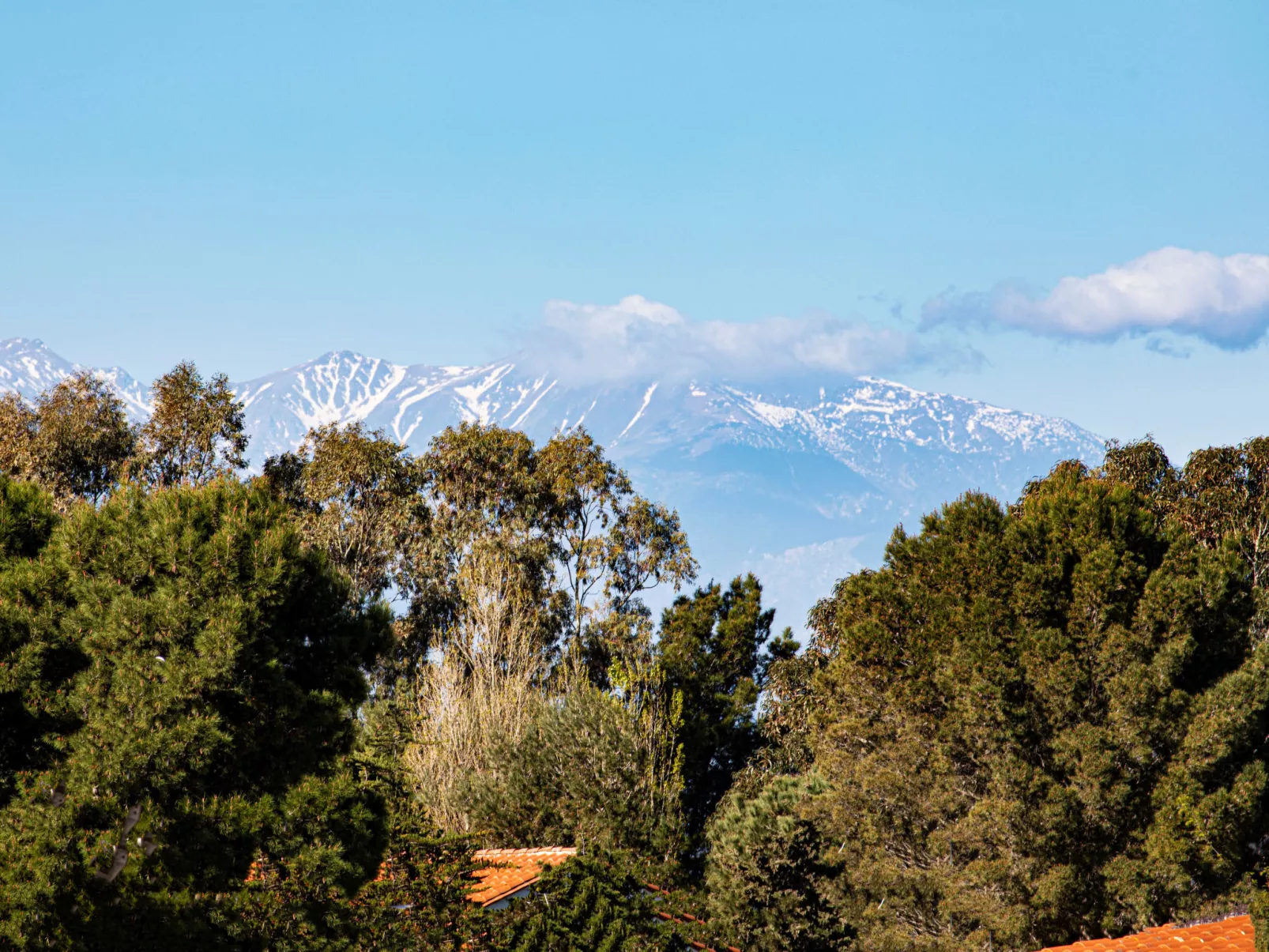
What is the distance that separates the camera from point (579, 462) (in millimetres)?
45156

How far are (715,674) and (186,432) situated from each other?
1771 centimetres

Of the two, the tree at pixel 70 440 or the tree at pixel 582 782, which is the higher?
the tree at pixel 70 440

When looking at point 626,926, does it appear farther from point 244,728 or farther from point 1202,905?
point 1202,905

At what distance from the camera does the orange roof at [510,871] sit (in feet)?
68.0

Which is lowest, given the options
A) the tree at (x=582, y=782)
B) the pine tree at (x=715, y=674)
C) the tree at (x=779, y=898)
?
the tree at (x=779, y=898)

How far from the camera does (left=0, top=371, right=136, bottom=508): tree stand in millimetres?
37781

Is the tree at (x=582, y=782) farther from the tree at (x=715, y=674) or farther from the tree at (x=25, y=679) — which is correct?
the tree at (x=25, y=679)

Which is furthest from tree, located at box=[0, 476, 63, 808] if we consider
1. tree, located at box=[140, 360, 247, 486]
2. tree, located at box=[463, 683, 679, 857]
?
tree, located at box=[140, 360, 247, 486]

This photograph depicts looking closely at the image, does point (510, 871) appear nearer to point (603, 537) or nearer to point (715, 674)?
point (715, 674)

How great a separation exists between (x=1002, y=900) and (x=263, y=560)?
15213 mm

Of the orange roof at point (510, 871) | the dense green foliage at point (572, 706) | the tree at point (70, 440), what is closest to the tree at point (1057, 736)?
the dense green foliage at point (572, 706)

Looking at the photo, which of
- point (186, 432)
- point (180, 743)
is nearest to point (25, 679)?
point (180, 743)

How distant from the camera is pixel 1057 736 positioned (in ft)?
75.8

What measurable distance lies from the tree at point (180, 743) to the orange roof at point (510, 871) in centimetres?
470
